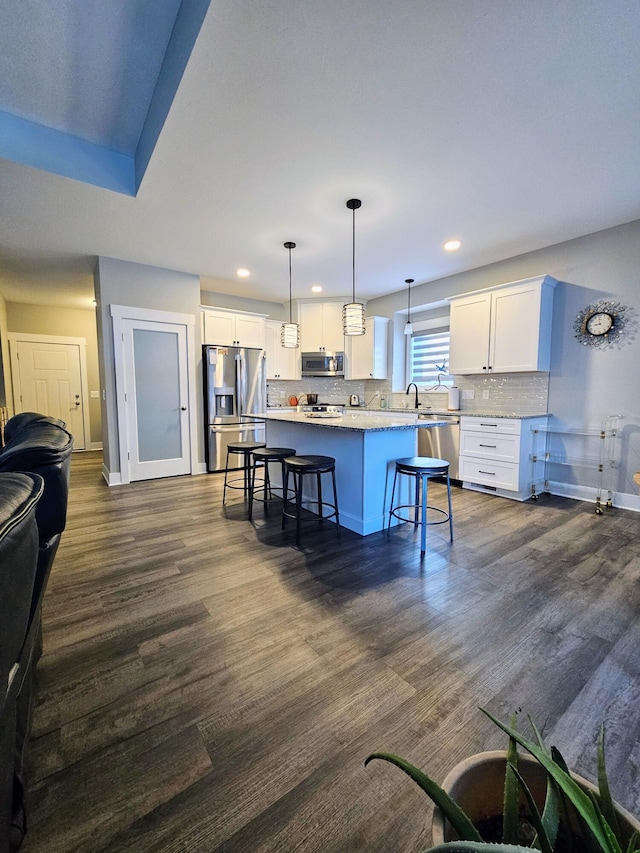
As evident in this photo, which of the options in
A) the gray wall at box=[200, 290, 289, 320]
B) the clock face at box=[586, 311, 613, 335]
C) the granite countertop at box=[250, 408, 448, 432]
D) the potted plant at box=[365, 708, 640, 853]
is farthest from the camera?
the gray wall at box=[200, 290, 289, 320]

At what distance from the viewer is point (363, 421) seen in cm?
310

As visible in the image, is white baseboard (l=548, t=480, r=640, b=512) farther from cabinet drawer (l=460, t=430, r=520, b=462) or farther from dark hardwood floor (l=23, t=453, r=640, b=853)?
dark hardwood floor (l=23, t=453, r=640, b=853)

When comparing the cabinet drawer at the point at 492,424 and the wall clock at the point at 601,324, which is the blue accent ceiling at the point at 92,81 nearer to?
the cabinet drawer at the point at 492,424

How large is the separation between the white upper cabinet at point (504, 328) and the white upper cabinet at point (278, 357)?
272 cm

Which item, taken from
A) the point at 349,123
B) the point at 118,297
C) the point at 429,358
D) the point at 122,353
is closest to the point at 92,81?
the point at 349,123

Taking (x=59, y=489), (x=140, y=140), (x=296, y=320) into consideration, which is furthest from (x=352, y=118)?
(x=296, y=320)

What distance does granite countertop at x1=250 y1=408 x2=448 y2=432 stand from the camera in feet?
8.81

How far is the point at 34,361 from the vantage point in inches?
242

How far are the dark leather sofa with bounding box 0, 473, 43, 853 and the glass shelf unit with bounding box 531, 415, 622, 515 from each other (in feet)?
13.7

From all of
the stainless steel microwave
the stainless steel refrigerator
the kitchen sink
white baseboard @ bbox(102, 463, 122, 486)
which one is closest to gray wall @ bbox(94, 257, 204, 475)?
white baseboard @ bbox(102, 463, 122, 486)

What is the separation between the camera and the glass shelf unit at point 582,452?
3.61 m

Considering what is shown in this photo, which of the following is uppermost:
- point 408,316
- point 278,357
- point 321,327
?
point 408,316

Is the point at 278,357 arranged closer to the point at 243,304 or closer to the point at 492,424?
the point at 243,304

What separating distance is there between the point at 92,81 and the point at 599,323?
4.58m
